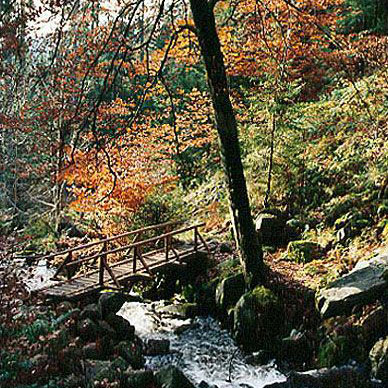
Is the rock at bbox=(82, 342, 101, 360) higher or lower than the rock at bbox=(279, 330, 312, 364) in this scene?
higher

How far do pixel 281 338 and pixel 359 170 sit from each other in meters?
5.08

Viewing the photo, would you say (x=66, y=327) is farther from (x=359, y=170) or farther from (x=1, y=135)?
(x=1, y=135)

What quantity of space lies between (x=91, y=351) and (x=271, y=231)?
513 cm

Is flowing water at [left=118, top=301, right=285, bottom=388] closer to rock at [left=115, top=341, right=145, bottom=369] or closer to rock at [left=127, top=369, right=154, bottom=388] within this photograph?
rock at [left=115, top=341, right=145, bottom=369]

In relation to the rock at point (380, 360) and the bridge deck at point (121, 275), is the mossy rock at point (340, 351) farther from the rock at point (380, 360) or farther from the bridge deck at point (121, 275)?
the bridge deck at point (121, 275)

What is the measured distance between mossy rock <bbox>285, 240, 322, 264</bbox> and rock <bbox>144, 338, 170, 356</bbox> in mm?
3216

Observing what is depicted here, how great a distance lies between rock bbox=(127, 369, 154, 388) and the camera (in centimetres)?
535

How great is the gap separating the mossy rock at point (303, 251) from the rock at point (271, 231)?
70cm

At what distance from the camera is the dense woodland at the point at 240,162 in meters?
6.14

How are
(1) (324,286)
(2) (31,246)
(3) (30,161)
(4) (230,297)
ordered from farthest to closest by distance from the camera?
(3) (30,161) < (2) (31,246) < (4) (230,297) < (1) (324,286)

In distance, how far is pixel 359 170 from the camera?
1024cm

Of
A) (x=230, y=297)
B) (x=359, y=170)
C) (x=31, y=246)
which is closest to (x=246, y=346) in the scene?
(x=230, y=297)

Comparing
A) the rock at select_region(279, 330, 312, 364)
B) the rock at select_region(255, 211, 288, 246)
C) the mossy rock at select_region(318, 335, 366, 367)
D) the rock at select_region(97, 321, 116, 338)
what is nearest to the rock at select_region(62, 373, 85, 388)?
the rock at select_region(97, 321, 116, 338)

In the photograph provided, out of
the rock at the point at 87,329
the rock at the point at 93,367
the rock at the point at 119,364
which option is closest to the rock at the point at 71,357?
the rock at the point at 93,367
